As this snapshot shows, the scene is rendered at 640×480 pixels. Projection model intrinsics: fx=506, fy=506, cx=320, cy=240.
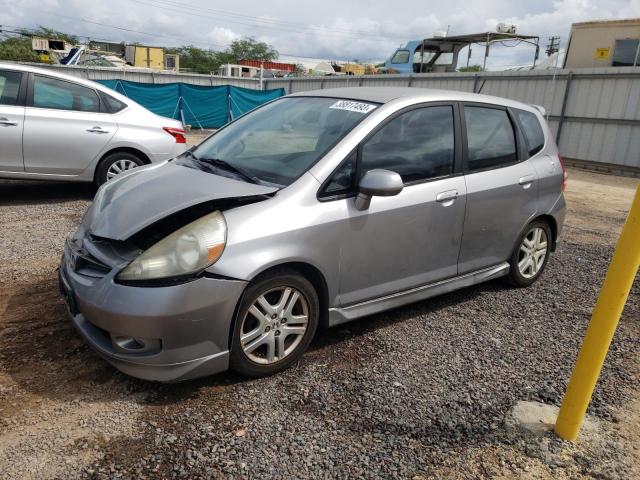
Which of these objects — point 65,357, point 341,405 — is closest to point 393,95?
point 341,405

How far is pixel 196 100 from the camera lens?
20094 mm

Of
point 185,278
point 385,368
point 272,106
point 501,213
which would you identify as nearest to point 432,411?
point 385,368

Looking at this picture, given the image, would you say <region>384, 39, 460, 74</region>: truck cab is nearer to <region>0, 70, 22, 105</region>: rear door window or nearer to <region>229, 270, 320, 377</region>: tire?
A: <region>0, 70, 22, 105</region>: rear door window

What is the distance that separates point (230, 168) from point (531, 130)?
277 centimetres

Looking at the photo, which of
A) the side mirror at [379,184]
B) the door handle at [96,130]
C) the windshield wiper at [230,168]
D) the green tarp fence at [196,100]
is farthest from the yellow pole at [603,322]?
the green tarp fence at [196,100]

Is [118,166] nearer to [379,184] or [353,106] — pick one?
[353,106]

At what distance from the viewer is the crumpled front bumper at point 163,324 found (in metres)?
2.51

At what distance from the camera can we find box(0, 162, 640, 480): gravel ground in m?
2.33

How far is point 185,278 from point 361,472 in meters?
1.25

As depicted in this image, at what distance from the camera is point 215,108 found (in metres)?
20.5

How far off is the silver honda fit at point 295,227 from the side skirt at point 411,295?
11 millimetres

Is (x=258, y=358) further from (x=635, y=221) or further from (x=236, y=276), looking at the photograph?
(x=635, y=221)

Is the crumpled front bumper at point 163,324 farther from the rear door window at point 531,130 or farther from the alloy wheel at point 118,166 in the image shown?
the alloy wheel at point 118,166

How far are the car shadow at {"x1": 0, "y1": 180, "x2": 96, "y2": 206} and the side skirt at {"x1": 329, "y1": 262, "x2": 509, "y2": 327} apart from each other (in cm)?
519
